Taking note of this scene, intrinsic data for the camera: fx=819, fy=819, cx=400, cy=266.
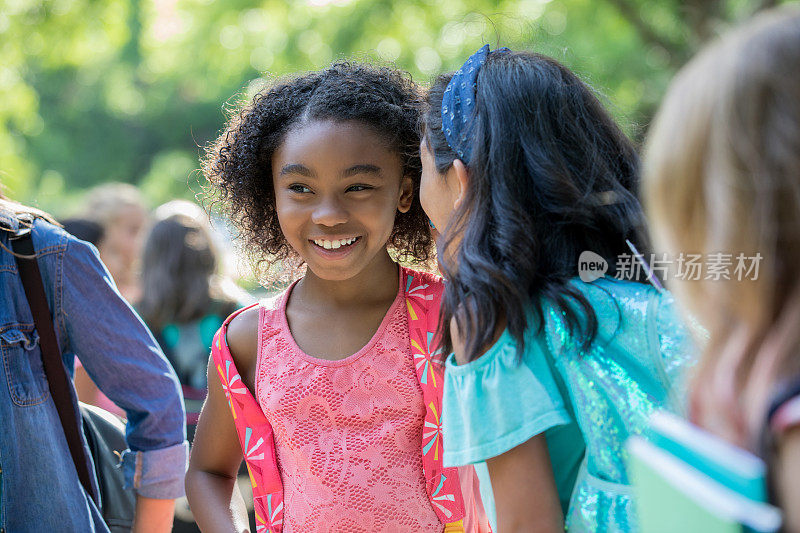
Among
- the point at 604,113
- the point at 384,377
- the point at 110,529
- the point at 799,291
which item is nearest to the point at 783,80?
the point at 799,291

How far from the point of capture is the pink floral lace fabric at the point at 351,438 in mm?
2047

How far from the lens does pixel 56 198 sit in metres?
20.6

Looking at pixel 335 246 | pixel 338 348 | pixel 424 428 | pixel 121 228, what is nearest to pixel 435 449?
pixel 424 428

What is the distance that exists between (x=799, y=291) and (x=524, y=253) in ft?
1.91

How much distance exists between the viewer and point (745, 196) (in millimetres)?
1022

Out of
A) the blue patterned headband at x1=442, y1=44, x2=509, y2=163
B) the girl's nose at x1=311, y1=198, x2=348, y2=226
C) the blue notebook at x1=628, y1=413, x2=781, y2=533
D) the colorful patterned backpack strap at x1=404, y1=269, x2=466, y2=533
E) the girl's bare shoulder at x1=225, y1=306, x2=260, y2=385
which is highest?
the blue patterned headband at x1=442, y1=44, x2=509, y2=163

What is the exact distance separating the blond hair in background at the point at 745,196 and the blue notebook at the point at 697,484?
6 cm

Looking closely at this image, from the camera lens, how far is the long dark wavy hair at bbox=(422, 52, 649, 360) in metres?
1.50

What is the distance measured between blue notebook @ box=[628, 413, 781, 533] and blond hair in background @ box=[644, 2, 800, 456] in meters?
0.06

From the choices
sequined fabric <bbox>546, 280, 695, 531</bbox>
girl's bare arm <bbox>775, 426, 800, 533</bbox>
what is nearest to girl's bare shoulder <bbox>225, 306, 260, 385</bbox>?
sequined fabric <bbox>546, 280, 695, 531</bbox>

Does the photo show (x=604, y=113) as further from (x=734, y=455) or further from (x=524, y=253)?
(x=734, y=455)

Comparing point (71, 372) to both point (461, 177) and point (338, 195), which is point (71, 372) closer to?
point (338, 195)

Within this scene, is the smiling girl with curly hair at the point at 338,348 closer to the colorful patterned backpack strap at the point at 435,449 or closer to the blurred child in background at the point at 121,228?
the colorful patterned backpack strap at the point at 435,449

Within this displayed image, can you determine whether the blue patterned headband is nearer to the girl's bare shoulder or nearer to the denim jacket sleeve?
the girl's bare shoulder
